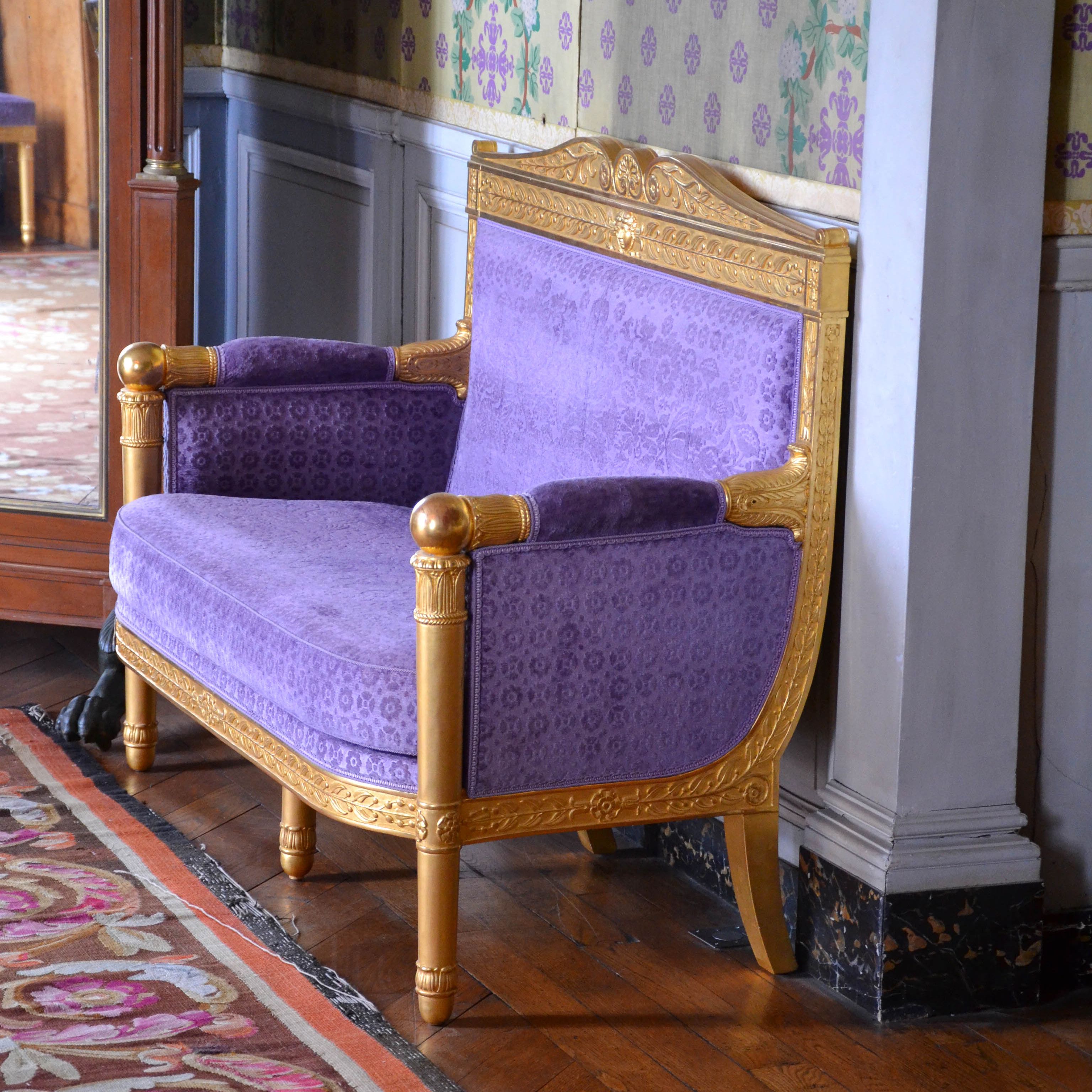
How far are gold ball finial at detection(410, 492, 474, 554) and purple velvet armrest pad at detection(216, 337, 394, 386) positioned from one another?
970mm

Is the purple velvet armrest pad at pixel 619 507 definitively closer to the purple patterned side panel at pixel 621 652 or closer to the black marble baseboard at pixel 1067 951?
the purple patterned side panel at pixel 621 652

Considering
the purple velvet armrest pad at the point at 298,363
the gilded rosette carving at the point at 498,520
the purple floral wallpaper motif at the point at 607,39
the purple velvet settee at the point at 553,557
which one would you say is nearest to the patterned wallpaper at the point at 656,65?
the purple floral wallpaper motif at the point at 607,39

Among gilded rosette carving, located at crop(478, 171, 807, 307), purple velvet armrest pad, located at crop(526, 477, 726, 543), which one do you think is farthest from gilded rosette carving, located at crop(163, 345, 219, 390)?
purple velvet armrest pad, located at crop(526, 477, 726, 543)

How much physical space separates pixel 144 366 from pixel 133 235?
56 cm

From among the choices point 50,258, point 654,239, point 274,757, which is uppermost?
point 654,239

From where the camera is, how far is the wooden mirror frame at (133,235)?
10.6ft

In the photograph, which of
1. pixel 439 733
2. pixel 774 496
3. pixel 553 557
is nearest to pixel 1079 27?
pixel 774 496

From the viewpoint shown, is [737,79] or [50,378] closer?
[737,79]

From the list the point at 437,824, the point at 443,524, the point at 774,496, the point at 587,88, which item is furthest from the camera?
the point at 587,88

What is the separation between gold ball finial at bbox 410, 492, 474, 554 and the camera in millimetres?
2051

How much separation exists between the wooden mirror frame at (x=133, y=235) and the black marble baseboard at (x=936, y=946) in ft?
5.55

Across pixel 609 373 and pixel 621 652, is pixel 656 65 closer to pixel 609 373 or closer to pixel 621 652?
pixel 609 373

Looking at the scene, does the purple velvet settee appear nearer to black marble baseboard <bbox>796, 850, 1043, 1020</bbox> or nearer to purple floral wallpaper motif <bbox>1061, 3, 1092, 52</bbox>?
black marble baseboard <bbox>796, 850, 1043, 1020</bbox>

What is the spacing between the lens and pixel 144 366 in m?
2.87
